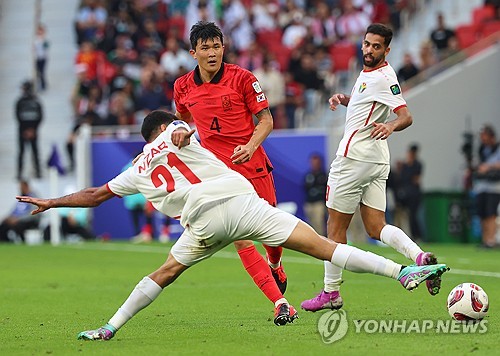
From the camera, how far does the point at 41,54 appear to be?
30.4m

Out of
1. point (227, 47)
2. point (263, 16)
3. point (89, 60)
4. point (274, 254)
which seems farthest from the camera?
point (263, 16)

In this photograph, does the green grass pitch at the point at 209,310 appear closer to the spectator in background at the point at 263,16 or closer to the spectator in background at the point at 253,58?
the spectator in background at the point at 253,58

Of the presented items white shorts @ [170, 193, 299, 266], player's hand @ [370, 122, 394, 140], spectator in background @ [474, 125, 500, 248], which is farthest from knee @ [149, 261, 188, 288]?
spectator in background @ [474, 125, 500, 248]

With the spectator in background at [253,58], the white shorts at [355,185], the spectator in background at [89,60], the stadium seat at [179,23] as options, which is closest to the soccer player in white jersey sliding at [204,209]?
the white shorts at [355,185]

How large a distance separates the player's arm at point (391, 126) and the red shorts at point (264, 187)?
1025 mm

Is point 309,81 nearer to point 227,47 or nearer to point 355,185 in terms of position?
point 227,47

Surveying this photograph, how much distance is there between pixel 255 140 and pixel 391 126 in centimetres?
116

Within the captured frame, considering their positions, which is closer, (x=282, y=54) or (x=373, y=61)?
(x=373, y=61)

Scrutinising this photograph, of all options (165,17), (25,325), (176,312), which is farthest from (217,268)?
(165,17)

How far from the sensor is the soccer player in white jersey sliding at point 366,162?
33.8 ft

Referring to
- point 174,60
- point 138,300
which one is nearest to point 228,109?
point 138,300

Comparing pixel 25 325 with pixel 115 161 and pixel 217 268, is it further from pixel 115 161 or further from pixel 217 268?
pixel 115 161

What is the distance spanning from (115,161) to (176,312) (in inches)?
567

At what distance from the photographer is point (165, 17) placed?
31.6 metres
